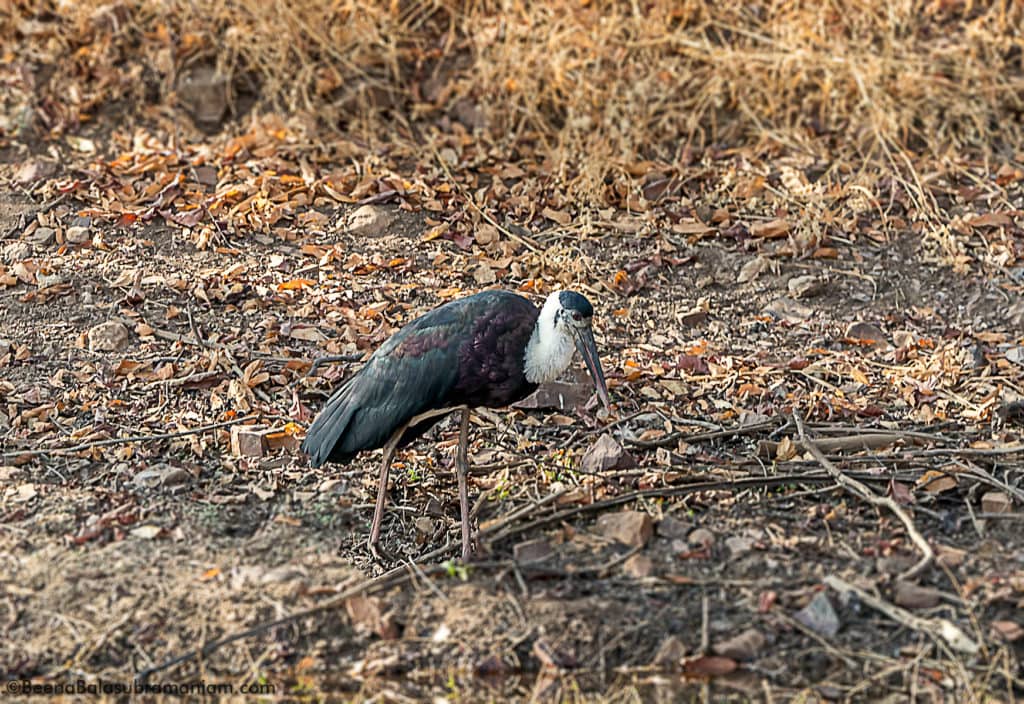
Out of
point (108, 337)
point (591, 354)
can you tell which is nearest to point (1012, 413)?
point (591, 354)

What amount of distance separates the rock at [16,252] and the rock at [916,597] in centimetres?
417

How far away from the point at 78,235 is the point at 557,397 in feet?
8.27

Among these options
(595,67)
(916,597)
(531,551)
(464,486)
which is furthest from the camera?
(595,67)

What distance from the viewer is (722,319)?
600cm

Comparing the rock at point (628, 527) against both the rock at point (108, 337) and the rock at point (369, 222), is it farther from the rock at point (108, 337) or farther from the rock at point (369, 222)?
the rock at point (369, 222)

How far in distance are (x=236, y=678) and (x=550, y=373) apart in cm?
143

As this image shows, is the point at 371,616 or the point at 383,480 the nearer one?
the point at 371,616

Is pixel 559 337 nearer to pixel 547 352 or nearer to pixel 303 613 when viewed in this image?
pixel 547 352

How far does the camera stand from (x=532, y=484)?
4.79 m

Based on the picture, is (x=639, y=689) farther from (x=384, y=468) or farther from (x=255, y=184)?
(x=255, y=184)

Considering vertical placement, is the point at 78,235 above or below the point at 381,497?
above

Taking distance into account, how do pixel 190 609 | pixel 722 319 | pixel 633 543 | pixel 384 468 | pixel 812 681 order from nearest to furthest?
pixel 812 681, pixel 190 609, pixel 633 543, pixel 384 468, pixel 722 319

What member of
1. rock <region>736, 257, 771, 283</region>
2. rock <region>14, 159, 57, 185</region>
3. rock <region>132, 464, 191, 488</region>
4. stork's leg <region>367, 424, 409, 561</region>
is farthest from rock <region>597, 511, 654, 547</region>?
rock <region>14, 159, 57, 185</region>

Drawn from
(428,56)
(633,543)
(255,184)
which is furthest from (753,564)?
(428,56)
